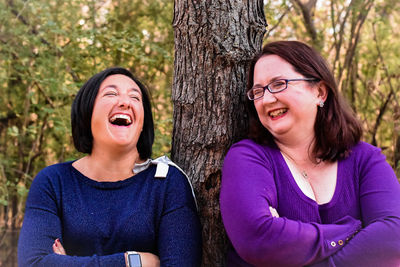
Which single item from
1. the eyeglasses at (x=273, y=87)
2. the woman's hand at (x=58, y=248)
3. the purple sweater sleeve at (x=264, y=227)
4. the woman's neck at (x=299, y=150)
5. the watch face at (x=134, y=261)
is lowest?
the watch face at (x=134, y=261)

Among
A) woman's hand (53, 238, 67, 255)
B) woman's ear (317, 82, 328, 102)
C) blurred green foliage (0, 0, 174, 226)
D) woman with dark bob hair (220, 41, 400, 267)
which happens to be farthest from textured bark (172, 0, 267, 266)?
blurred green foliage (0, 0, 174, 226)

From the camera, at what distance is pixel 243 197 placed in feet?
7.14

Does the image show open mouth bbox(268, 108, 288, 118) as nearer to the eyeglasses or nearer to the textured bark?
the eyeglasses

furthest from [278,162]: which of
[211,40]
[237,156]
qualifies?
[211,40]

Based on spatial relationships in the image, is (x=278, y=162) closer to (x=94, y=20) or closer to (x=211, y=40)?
(x=211, y=40)

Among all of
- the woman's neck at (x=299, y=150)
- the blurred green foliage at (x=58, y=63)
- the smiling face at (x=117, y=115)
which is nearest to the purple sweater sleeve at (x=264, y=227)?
the woman's neck at (x=299, y=150)

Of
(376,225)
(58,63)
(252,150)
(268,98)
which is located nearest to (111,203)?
(252,150)

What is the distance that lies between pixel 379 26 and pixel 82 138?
4.11 meters

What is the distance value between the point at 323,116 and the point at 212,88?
643mm

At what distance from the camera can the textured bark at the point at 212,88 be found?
2674mm

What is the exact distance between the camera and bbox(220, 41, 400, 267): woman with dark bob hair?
2098 millimetres

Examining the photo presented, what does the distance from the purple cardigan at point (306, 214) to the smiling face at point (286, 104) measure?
0.14 m

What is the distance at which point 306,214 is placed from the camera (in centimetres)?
226

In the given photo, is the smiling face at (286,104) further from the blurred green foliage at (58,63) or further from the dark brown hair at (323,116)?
the blurred green foliage at (58,63)
